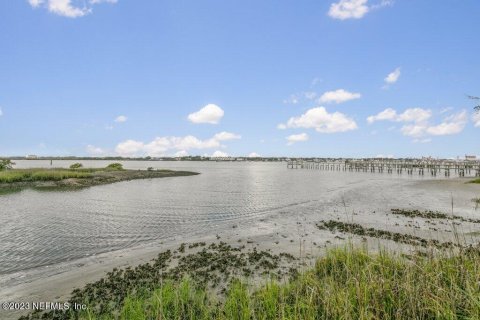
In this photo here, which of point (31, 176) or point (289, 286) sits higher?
point (31, 176)

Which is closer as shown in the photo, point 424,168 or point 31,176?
point 31,176

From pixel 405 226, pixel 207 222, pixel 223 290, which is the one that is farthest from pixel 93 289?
pixel 405 226

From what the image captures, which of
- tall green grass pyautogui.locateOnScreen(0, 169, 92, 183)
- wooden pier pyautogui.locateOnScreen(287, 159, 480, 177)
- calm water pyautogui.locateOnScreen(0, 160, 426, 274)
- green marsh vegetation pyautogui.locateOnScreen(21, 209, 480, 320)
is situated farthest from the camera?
wooden pier pyautogui.locateOnScreen(287, 159, 480, 177)

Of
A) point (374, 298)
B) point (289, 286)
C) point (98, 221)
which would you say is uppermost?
point (374, 298)

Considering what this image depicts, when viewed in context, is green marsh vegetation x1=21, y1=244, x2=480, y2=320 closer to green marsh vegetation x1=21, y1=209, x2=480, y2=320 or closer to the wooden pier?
green marsh vegetation x1=21, y1=209, x2=480, y2=320

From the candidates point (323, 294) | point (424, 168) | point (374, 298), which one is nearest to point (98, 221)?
point (323, 294)

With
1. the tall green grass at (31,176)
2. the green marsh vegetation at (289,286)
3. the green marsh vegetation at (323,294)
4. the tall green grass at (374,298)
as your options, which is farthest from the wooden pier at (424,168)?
the tall green grass at (31,176)

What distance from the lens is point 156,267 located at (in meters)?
12.0

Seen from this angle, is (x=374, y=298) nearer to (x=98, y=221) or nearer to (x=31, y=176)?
(x=98, y=221)

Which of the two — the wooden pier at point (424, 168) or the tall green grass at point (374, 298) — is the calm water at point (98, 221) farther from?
the wooden pier at point (424, 168)

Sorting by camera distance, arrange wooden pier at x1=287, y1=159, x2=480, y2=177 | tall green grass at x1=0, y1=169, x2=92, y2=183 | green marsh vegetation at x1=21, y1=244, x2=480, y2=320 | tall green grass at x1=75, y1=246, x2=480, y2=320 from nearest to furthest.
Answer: tall green grass at x1=75, y1=246, x2=480, y2=320, green marsh vegetation at x1=21, y1=244, x2=480, y2=320, tall green grass at x1=0, y1=169, x2=92, y2=183, wooden pier at x1=287, y1=159, x2=480, y2=177

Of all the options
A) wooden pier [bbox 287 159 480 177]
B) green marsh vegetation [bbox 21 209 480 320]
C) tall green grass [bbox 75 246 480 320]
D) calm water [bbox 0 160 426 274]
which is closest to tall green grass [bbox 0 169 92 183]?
calm water [bbox 0 160 426 274]

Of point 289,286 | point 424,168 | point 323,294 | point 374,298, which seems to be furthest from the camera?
point 424,168

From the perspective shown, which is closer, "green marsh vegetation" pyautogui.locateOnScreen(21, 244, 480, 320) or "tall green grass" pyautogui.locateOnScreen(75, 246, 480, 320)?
"tall green grass" pyautogui.locateOnScreen(75, 246, 480, 320)
